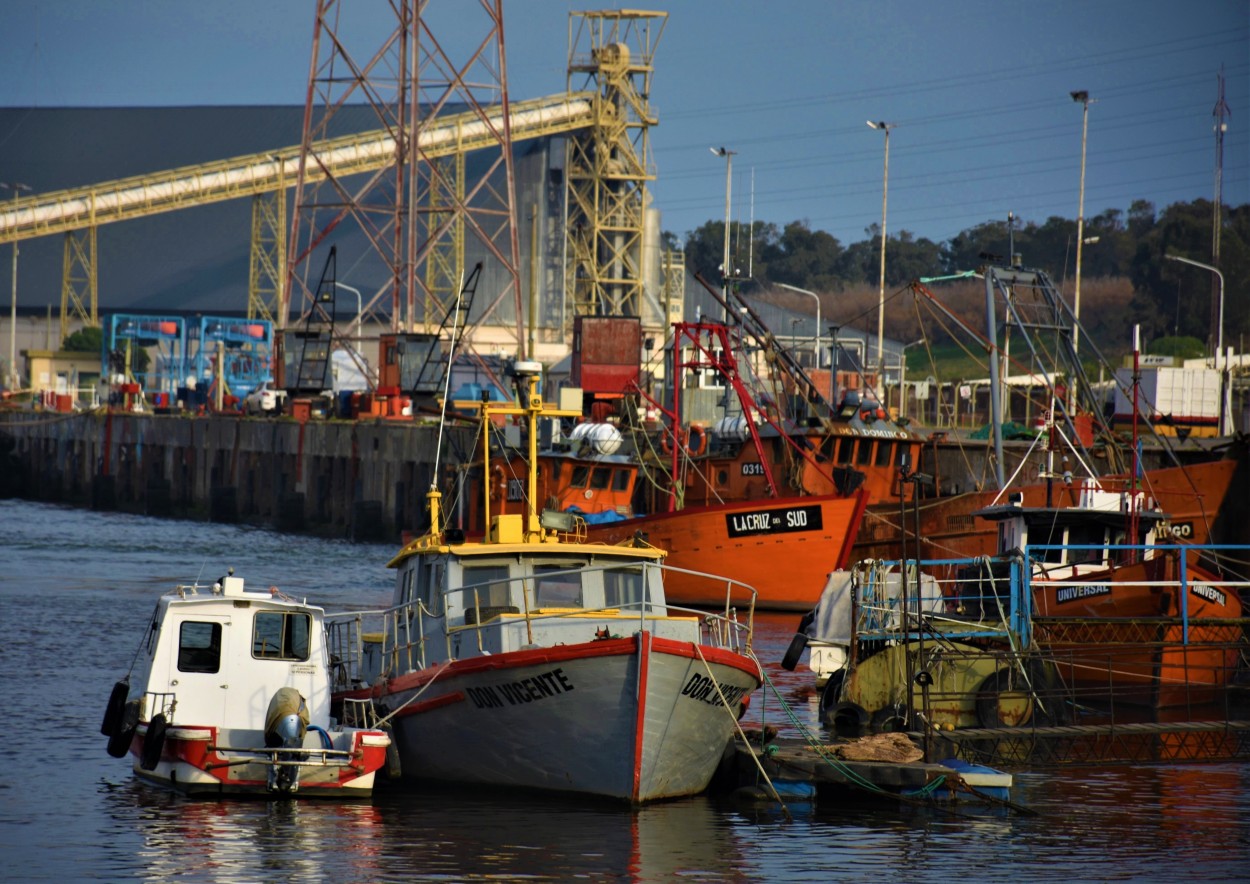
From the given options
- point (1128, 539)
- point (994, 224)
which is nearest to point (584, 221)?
point (994, 224)

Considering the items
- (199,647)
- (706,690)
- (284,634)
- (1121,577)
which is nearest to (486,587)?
(284,634)

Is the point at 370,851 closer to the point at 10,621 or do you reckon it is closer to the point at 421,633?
the point at 421,633

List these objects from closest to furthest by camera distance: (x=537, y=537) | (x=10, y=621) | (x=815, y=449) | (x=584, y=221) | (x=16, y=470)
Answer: (x=537, y=537)
(x=10, y=621)
(x=815, y=449)
(x=16, y=470)
(x=584, y=221)

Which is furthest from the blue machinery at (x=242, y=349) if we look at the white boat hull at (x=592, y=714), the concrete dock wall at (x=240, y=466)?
the white boat hull at (x=592, y=714)

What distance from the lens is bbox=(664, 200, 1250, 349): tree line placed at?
105 metres

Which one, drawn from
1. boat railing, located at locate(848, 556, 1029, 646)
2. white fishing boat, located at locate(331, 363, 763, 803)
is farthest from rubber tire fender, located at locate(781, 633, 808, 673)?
white fishing boat, located at locate(331, 363, 763, 803)

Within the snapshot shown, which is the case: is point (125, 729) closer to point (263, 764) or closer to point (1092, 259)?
point (263, 764)

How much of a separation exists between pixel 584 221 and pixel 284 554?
171ft

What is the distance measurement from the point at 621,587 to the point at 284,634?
4064 millimetres

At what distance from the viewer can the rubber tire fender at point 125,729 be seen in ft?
66.6

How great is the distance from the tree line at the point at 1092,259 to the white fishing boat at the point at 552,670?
52.0 m

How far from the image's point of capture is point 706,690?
19.4 meters

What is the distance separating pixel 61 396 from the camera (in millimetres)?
94375

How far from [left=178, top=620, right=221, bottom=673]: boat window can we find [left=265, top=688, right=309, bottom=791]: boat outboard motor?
132 cm
